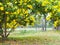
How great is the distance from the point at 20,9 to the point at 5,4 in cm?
114

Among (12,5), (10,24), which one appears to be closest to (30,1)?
(12,5)

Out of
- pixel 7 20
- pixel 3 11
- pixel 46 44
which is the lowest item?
pixel 46 44

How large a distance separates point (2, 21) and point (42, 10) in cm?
263

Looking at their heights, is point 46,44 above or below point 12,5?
below

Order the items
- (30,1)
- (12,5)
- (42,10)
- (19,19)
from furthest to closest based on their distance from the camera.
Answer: (19,19) < (42,10) < (30,1) < (12,5)

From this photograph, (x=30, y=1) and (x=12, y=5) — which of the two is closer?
Answer: (x=12, y=5)

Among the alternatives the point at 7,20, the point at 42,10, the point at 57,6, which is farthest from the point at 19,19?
the point at 57,6

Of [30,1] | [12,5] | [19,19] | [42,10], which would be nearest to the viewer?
[12,5]

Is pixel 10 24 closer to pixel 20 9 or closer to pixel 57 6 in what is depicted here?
pixel 20 9

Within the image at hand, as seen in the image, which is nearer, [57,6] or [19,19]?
[57,6]

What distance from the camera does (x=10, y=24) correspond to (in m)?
15.1

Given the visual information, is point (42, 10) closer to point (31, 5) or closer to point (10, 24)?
point (31, 5)

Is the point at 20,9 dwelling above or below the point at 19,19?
above

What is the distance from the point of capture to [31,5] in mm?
12711
